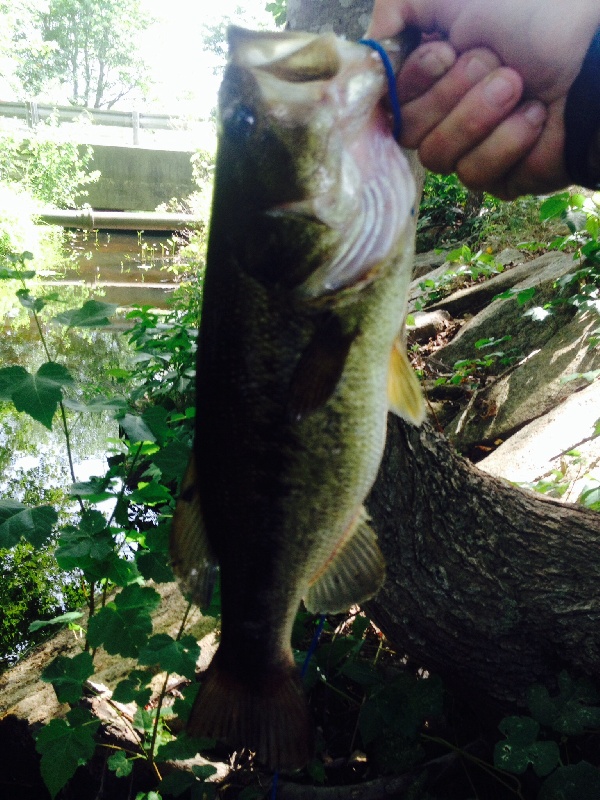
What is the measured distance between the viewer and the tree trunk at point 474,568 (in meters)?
2.17

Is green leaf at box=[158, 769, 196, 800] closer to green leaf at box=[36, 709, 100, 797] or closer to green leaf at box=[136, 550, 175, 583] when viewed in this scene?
green leaf at box=[36, 709, 100, 797]

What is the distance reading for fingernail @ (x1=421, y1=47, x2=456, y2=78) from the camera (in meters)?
Answer: 1.30

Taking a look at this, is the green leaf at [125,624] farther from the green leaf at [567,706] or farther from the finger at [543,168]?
the finger at [543,168]

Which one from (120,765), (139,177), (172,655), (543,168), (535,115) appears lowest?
(139,177)

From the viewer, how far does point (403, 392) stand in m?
1.28

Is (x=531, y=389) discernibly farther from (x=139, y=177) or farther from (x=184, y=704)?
(x=139, y=177)

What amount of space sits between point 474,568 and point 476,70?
5.14 feet

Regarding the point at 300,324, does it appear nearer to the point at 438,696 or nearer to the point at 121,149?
the point at 438,696

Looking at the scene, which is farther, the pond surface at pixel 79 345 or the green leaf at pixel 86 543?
the pond surface at pixel 79 345

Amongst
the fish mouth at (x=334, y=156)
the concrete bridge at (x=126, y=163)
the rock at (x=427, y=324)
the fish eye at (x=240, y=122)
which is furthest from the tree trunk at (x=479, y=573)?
the concrete bridge at (x=126, y=163)

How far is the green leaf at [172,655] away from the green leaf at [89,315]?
102 centimetres

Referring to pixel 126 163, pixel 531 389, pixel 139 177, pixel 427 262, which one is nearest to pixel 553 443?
pixel 531 389

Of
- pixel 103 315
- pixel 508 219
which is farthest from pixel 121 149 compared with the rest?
pixel 103 315

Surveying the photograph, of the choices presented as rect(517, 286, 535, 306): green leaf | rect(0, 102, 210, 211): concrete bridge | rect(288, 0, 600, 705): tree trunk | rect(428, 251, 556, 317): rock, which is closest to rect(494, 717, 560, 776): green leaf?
rect(288, 0, 600, 705): tree trunk
